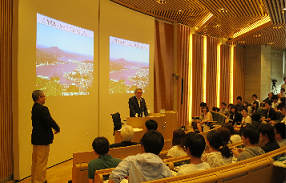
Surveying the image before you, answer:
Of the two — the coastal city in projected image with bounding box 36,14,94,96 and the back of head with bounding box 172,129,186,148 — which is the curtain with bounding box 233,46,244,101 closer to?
the coastal city in projected image with bounding box 36,14,94,96

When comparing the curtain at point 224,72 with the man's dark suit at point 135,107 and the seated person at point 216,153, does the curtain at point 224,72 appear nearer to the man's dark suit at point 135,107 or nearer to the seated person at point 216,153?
the man's dark suit at point 135,107

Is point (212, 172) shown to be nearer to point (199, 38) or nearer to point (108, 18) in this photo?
point (108, 18)

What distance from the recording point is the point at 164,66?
10273mm

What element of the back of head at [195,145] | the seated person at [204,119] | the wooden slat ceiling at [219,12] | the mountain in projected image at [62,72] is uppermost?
the wooden slat ceiling at [219,12]

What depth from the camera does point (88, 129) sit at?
6.85 meters

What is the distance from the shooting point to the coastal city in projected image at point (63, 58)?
5.30 meters

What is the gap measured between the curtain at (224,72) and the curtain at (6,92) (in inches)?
472

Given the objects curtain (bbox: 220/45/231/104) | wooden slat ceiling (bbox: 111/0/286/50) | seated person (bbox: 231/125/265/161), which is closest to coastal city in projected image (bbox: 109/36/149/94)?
wooden slat ceiling (bbox: 111/0/286/50)

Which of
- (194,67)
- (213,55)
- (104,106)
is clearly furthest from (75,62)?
(213,55)

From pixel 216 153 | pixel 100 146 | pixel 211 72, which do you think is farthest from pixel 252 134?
pixel 211 72

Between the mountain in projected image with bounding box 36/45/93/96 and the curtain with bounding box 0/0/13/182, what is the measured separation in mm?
607

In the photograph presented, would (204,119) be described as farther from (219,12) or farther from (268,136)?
(268,136)

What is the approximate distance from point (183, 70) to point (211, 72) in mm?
3028

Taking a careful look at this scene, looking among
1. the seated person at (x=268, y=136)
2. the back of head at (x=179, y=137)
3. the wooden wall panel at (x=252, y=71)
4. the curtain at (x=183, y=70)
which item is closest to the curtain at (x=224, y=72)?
the wooden wall panel at (x=252, y=71)
